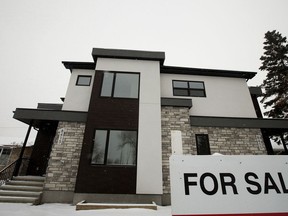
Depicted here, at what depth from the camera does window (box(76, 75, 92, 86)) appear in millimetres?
10289

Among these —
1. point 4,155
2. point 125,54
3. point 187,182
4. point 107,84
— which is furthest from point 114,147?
point 4,155

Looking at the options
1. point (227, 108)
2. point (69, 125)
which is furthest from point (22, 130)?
point (227, 108)

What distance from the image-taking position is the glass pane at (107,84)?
9110 mm

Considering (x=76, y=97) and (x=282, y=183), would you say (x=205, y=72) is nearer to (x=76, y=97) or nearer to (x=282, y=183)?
(x=76, y=97)

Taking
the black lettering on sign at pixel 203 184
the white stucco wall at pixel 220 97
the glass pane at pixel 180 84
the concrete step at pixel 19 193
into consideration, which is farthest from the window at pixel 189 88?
the concrete step at pixel 19 193

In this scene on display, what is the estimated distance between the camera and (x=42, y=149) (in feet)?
33.6

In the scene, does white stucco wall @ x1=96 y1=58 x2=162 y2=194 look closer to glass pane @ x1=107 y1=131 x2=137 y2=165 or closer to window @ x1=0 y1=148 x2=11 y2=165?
glass pane @ x1=107 y1=131 x2=137 y2=165

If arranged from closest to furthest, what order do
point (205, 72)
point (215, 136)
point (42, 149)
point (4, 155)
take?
point (215, 136) → point (42, 149) → point (205, 72) → point (4, 155)

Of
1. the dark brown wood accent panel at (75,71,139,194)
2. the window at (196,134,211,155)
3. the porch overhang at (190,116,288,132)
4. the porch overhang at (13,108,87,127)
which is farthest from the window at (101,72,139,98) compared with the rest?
the window at (196,134,211,155)

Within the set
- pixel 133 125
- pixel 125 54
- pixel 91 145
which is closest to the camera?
pixel 91 145

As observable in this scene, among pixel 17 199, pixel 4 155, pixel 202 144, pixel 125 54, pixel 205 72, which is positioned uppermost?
pixel 125 54

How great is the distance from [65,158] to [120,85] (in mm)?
4900

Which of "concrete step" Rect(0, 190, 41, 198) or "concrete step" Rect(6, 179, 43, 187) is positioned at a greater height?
"concrete step" Rect(6, 179, 43, 187)

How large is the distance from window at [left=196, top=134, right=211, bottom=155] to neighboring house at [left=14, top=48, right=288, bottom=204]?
0.12 ft
